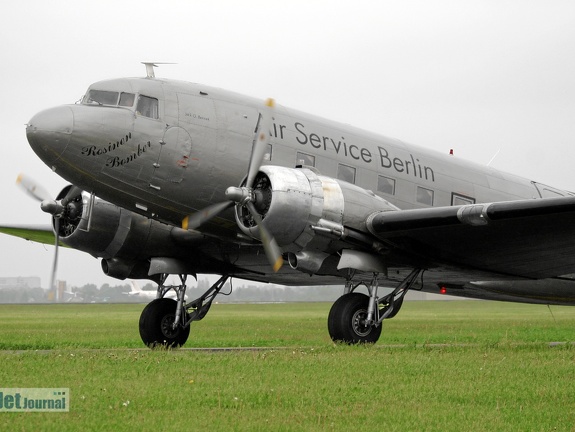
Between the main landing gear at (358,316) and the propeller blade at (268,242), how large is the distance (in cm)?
166

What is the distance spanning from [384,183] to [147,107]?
4.95 metres

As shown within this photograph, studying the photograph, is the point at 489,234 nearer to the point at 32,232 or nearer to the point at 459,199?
the point at 459,199

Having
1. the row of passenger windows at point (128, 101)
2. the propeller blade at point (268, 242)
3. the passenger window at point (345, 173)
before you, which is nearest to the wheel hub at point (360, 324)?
the propeller blade at point (268, 242)

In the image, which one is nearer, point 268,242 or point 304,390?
point 304,390

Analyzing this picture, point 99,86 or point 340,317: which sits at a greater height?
point 99,86

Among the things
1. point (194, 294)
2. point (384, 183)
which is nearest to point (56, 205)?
point (384, 183)

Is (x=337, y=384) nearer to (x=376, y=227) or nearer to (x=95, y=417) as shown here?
(x=95, y=417)

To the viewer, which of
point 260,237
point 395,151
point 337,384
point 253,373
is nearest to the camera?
point 337,384

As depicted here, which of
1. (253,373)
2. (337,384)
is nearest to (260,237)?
(253,373)

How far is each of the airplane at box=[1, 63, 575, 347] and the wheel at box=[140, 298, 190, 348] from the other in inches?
1.1

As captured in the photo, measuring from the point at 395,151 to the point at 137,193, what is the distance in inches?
220

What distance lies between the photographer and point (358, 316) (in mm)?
15008

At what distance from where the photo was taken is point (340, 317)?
580 inches

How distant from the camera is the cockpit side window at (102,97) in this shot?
1470 cm
